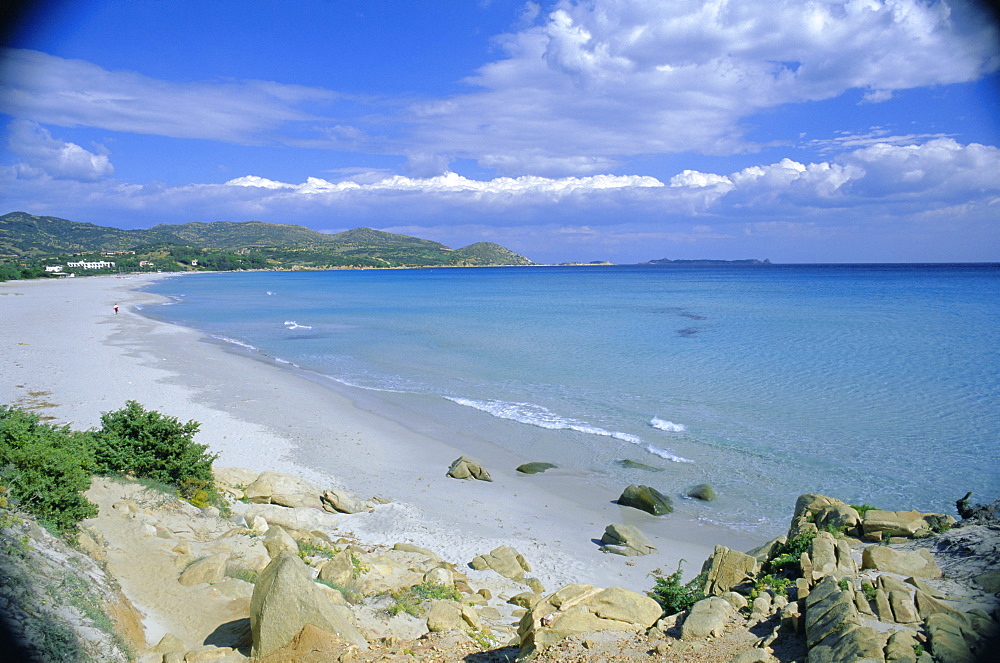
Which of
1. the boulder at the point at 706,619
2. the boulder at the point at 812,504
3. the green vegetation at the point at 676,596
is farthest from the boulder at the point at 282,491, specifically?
the boulder at the point at 812,504

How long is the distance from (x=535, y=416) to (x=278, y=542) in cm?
1289

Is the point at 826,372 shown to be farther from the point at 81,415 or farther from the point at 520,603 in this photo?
the point at 81,415

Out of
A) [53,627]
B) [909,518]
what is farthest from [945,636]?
[53,627]

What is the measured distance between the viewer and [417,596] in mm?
8461

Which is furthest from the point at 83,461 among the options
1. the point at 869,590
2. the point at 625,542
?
the point at 869,590

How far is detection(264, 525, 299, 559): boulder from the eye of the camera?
369 inches

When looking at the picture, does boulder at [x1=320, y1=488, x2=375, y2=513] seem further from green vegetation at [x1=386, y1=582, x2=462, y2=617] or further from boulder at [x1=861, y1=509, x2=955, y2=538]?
boulder at [x1=861, y1=509, x2=955, y2=538]

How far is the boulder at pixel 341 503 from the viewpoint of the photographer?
41.1 ft

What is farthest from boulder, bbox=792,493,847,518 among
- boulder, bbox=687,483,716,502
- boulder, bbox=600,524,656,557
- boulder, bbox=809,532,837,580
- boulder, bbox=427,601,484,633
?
boulder, bbox=427,601,484,633

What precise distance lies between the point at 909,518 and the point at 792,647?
443 centimetres

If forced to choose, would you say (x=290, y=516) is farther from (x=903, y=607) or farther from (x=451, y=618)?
(x=903, y=607)

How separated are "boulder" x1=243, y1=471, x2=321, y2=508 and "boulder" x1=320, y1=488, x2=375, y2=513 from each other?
7.3 inches

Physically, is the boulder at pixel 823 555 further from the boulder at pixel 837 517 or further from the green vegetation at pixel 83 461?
the green vegetation at pixel 83 461

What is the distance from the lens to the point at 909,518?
30.4 ft
